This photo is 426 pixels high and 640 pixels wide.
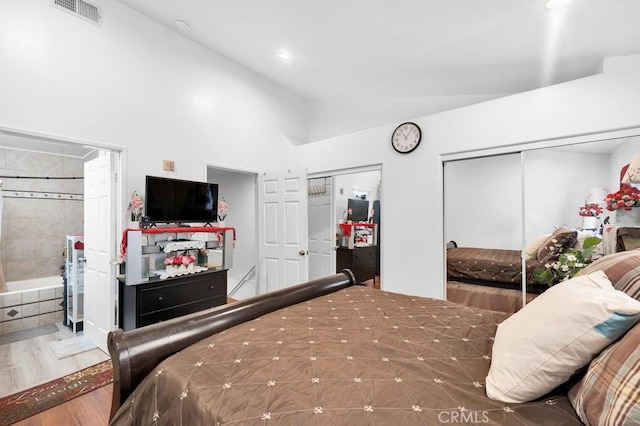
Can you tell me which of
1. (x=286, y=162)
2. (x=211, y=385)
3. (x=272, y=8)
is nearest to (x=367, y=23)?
(x=272, y=8)

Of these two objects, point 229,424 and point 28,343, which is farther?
point 28,343

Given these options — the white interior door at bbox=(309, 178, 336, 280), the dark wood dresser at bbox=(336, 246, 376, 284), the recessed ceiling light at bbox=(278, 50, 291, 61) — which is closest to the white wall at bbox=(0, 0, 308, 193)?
the recessed ceiling light at bbox=(278, 50, 291, 61)

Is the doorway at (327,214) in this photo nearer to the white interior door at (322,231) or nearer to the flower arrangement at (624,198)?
the white interior door at (322,231)

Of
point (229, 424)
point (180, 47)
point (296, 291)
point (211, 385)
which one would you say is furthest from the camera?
point (180, 47)

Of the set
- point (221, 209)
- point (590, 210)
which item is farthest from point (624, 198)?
point (221, 209)

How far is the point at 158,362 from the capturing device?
1.21 meters

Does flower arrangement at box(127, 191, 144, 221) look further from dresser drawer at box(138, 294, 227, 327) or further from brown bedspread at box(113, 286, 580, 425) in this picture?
brown bedspread at box(113, 286, 580, 425)

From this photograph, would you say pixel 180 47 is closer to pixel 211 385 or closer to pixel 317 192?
pixel 317 192

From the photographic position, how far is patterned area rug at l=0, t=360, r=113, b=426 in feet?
6.42

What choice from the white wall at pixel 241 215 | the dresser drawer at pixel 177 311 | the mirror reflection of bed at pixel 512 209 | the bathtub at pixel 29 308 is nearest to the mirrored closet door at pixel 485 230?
the mirror reflection of bed at pixel 512 209

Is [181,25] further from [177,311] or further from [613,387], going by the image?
[613,387]

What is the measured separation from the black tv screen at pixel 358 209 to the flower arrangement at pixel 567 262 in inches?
125

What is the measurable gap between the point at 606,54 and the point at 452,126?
1290 mm

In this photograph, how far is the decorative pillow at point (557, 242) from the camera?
2.52 meters
